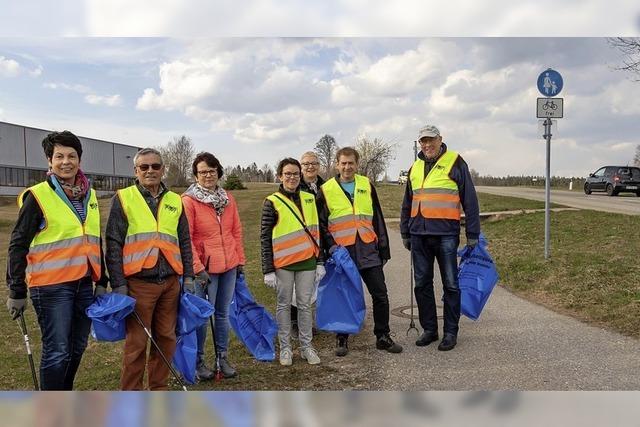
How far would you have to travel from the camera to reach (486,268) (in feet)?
16.6

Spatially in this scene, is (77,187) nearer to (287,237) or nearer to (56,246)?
(56,246)

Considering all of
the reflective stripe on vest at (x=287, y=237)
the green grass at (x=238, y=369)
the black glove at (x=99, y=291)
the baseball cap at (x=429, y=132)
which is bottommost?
the green grass at (x=238, y=369)

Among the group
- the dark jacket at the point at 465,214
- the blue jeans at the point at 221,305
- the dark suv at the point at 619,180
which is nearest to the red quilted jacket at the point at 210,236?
the blue jeans at the point at 221,305

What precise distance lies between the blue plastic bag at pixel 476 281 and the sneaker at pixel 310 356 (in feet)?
4.83

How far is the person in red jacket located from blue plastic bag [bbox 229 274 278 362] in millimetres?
254

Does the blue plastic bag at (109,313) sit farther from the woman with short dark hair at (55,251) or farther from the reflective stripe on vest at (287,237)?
the reflective stripe on vest at (287,237)

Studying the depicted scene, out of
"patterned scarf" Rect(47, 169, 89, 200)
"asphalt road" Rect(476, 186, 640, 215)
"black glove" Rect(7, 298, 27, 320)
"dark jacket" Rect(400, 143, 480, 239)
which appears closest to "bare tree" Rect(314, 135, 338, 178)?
"dark jacket" Rect(400, 143, 480, 239)

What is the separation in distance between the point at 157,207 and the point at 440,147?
2.50 meters

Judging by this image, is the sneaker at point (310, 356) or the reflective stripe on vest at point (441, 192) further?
the reflective stripe on vest at point (441, 192)

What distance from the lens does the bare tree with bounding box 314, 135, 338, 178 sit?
454 cm

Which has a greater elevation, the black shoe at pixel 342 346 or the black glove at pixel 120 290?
the black glove at pixel 120 290

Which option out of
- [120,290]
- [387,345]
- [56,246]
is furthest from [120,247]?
[387,345]

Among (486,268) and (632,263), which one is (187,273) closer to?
(486,268)

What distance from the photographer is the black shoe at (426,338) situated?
15.9ft
